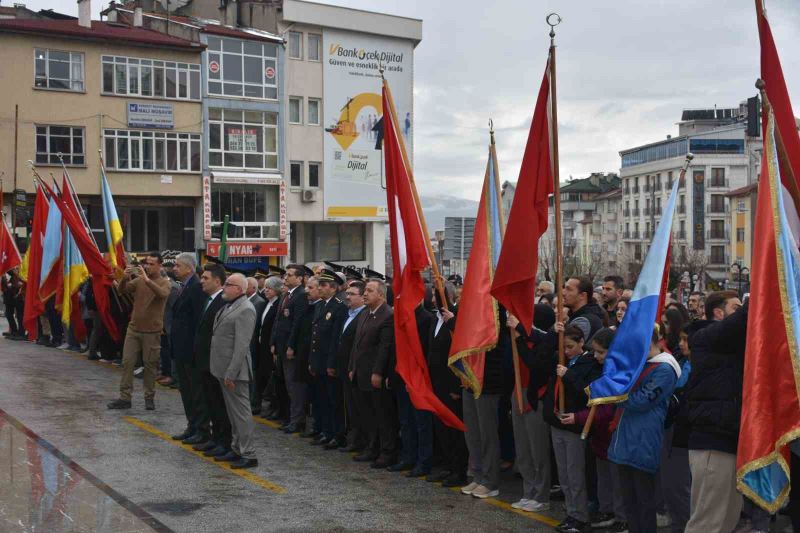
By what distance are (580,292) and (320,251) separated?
47.3 m

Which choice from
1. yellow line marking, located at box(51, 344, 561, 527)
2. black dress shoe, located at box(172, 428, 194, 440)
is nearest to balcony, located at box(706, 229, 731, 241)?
yellow line marking, located at box(51, 344, 561, 527)

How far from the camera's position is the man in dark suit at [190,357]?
11.4m

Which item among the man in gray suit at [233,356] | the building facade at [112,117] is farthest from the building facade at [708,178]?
the man in gray suit at [233,356]

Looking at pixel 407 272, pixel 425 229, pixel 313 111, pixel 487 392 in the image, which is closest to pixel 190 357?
pixel 407 272

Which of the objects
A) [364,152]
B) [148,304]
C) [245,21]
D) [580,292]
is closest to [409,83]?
[364,152]

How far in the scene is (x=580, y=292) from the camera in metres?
8.98

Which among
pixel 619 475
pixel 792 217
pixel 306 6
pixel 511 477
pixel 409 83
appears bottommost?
pixel 511 477

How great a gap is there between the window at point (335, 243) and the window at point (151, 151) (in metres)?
9.07

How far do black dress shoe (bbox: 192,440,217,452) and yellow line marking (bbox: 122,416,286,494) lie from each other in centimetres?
4

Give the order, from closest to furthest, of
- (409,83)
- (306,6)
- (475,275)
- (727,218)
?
1. (475,275)
2. (306,6)
3. (409,83)
4. (727,218)

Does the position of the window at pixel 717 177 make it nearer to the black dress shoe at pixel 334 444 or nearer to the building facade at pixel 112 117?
the building facade at pixel 112 117

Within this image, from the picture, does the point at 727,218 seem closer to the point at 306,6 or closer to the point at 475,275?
the point at 306,6

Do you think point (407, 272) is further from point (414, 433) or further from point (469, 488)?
point (469, 488)

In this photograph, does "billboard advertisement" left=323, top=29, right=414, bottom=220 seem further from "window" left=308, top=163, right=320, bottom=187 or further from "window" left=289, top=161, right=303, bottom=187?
"window" left=289, top=161, right=303, bottom=187
